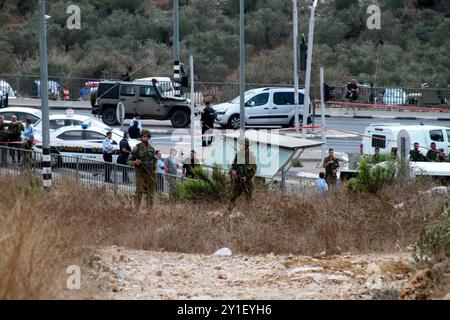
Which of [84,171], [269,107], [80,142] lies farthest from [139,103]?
[84,171]

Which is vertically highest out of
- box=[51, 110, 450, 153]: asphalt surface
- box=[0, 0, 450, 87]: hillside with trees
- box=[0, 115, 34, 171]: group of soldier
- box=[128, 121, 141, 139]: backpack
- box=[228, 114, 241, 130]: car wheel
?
box=[0, 0, 450, 87]: hillside with trees

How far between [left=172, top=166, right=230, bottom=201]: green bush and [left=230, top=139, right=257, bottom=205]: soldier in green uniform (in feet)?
1.78

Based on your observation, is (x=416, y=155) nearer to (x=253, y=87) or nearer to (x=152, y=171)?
(x=152, y=171)

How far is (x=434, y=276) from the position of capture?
38.9ft

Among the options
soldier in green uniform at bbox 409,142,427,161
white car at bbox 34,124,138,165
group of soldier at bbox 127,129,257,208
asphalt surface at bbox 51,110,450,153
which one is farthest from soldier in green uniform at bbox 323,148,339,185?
asphalt surface at bbox 51,110,450,153

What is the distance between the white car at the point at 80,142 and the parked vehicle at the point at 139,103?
30.3ft

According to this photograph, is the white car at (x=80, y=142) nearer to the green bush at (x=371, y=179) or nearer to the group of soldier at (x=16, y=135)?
the group of soldier at (x=16, y=135)

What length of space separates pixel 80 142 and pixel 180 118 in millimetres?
11308

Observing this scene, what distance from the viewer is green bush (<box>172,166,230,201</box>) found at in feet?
65.7

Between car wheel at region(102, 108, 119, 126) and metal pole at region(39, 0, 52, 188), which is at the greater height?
metal pole at region(39, 0, 52, 188)

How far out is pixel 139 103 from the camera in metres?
40.0

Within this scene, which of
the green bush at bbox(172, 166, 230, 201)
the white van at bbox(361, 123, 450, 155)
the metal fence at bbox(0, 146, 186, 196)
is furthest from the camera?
the white van at bbox(361, 123, 450, 155)

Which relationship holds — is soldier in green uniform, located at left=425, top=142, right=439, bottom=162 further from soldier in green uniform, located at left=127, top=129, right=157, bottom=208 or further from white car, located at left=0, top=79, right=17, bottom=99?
white car, located at left=0, top=79, right=17, bottom=99
